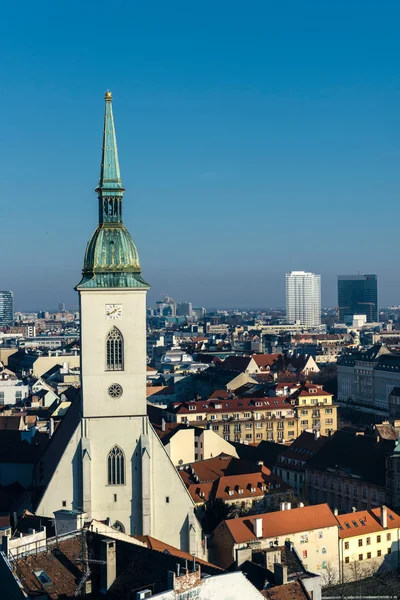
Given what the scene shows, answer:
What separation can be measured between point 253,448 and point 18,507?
1336 inches

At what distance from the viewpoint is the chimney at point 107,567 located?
31203 mm

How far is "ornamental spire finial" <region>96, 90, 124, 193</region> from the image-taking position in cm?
4694

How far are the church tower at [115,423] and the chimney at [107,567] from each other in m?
13.6

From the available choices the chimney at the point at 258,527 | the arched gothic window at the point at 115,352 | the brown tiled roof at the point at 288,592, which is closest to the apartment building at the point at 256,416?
the chimney at the point at 258,527

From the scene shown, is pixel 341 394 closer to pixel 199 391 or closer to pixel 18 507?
pixel 199 391

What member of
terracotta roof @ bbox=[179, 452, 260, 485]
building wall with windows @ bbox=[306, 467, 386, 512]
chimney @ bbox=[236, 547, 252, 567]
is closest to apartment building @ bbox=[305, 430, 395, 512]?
building wall with windows @ bbox=[306, 467, 386, 512]

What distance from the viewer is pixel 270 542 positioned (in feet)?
164

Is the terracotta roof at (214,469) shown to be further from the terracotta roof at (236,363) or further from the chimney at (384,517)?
the terracotta roof at (236,363)

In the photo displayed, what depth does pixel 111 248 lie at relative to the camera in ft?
153

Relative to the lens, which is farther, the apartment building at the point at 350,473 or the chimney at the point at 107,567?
the apartment building at the point at 350,473

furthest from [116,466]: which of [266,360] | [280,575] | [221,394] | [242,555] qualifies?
[266,360]

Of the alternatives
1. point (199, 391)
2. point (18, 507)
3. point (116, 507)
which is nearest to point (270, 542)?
point (116, 507)

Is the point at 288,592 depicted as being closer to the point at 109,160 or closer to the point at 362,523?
the point at 109,160

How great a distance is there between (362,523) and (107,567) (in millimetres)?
28863
